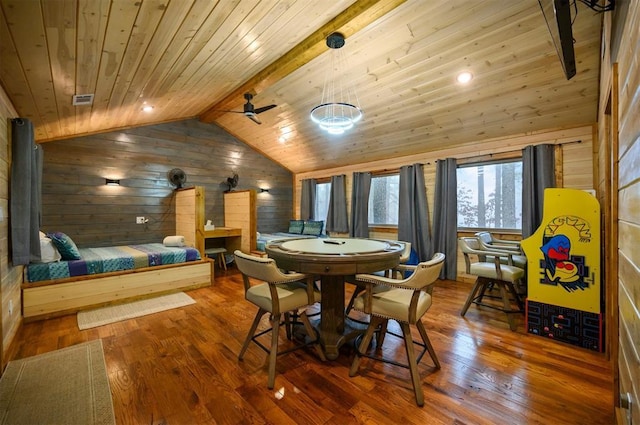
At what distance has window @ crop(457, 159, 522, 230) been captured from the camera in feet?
13.3

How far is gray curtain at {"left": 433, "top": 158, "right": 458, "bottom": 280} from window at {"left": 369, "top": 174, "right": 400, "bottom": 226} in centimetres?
95

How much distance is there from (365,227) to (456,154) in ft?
7.10

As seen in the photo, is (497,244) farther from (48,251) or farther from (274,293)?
(48,251)

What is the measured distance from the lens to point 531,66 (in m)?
2.88

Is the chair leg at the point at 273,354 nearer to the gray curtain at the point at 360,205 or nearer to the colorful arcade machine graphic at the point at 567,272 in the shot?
the colorful arcade machine graphic at the point at 567,272

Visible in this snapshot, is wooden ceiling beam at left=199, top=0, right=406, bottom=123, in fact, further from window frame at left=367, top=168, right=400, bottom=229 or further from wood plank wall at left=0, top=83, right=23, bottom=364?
window frame at left=367, top=168, right=400, bottom=229

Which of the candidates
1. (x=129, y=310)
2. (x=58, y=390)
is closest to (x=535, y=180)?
(x=58, y=390)

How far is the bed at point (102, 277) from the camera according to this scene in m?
2.96

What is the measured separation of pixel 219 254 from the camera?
5.50m

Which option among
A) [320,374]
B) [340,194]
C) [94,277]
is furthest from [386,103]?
[94,277]

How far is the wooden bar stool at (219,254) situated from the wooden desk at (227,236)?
181mm

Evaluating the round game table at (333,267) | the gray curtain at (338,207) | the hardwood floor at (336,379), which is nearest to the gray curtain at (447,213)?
the hardwood floor at (336,379)

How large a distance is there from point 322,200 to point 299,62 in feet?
12.7

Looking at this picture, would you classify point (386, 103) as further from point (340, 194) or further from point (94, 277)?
point (94, 277)
